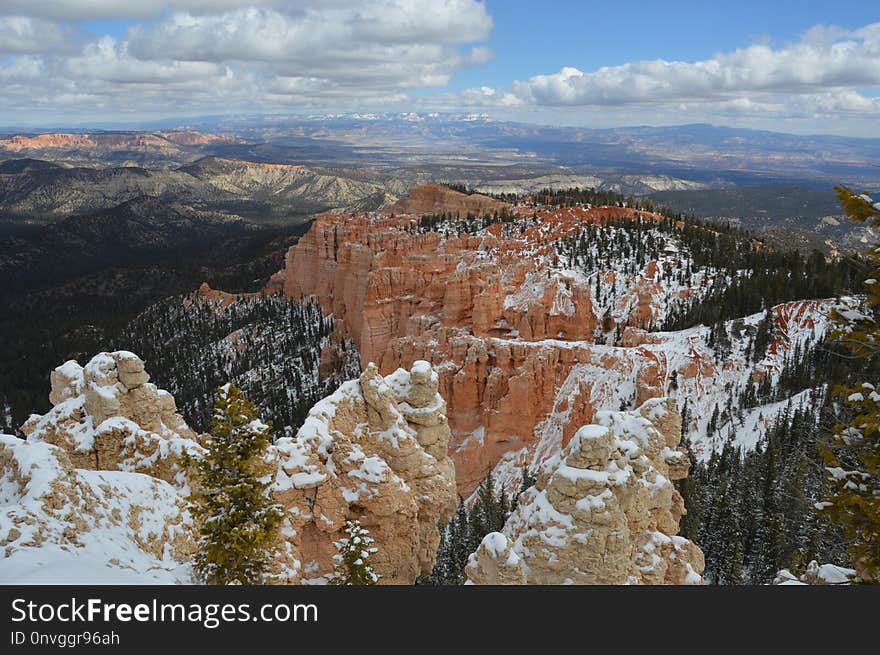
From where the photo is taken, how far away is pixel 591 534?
15.4 metres

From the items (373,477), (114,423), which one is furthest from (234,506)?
(114,423)

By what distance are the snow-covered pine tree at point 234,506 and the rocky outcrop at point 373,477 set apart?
1.78 meters

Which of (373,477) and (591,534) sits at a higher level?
(373,477)

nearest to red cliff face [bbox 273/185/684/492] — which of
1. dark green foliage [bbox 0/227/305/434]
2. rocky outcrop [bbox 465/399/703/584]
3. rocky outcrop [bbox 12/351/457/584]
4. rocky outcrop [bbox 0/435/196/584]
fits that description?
rocky outcrop [bbox 12/351/457/584]

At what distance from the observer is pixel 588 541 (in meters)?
15.4

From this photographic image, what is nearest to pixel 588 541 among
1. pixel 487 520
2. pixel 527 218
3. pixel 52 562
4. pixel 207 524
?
pixel 207 524

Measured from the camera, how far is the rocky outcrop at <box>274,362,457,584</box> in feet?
55.6

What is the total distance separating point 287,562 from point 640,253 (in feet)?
261

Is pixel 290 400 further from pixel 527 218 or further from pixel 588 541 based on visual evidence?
pixel 588 541

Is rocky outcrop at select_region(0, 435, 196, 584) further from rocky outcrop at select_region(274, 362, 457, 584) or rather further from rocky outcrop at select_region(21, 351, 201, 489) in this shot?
rocky outcrop at select_region(274, 362, 457, 584)

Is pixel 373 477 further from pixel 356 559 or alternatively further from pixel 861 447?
pixel 861 447

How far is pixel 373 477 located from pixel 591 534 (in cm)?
667

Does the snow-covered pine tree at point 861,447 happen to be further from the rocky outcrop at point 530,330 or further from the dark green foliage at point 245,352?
the dark green foliage at point 245,352

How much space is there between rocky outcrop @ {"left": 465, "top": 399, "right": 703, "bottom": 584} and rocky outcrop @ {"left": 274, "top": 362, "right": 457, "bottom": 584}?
3.26m
